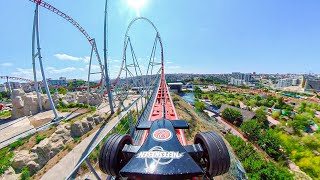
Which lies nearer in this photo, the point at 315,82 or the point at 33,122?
the point at 33,122

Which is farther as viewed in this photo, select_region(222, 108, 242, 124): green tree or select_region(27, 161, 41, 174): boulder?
select_region(222, 108, 242, 124): green tree

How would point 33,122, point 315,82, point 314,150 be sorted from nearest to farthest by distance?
point 33,122 → point 314,150 → point 315,82

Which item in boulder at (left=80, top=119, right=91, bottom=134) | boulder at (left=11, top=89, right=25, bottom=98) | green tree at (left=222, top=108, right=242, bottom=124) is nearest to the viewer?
boulder at (left=80, top=119, right=91, bottom=134)

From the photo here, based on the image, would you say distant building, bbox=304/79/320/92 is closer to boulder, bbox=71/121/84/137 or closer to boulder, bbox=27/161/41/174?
boulder, bbox=71/121/84/137

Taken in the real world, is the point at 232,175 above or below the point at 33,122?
below

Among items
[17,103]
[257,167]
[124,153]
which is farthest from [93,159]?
[17,103]

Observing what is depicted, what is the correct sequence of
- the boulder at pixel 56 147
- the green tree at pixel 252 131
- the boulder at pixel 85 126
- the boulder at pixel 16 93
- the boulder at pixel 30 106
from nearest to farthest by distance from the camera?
1. the boulder at pixel 56 147
2. the boulder at pixel 85 126
3. the boulder at pixel 30 106
4. the boulder at pixel 16 93
5. the green tree at pixel 252 131

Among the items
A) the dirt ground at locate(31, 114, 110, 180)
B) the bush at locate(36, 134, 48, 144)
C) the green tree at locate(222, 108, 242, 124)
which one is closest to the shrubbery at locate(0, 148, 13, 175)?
A: the bush at locate(36, 134, 48, 144)

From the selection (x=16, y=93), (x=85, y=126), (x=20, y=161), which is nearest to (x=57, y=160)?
(x=20, y=161)

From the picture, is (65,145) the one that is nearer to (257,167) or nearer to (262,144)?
(257,167)

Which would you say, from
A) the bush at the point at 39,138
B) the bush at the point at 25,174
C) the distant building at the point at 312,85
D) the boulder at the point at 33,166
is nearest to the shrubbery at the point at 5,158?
the bush at the point at 25,174

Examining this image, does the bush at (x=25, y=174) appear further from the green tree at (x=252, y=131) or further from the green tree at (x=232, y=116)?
the green tree at (x=232, y=116)
